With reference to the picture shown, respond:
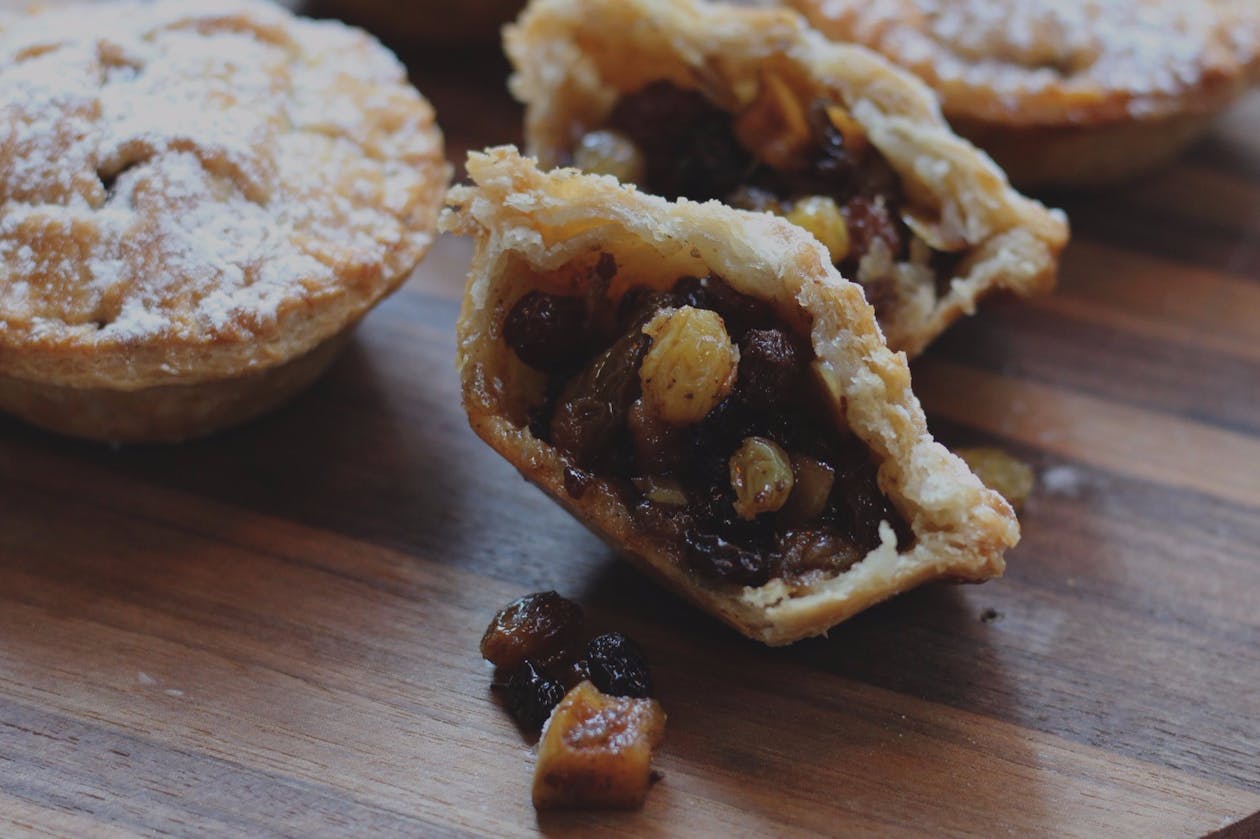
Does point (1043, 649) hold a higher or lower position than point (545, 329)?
lower

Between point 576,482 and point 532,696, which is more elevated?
point 576,482

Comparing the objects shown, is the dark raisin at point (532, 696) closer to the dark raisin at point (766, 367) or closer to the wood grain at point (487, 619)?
the wood grain at point (487, 619)

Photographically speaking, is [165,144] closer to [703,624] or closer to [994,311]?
[703,624]

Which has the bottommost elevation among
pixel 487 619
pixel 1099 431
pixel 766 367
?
pixel 1099 431

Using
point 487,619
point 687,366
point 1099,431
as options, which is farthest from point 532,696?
point 1099,431

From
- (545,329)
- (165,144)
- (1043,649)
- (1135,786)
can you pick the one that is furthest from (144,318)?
(1135,786)

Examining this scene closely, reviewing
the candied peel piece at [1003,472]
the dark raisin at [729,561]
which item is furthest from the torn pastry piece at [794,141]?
the dark raisin at [729,561]

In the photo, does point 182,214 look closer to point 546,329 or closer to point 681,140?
point 546,329
